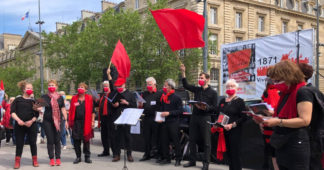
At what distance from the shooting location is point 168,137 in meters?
8.47

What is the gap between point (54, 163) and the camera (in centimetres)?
841

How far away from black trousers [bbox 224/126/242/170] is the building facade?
25079 millimetres

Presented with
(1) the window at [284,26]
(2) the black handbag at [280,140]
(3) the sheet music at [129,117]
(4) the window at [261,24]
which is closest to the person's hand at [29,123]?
(3) the sheet music at [129,117]

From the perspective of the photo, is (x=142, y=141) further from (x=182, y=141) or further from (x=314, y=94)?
(x=314, y=94)

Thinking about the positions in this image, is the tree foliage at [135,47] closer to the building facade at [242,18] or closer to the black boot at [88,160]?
the building facade at [242,18]

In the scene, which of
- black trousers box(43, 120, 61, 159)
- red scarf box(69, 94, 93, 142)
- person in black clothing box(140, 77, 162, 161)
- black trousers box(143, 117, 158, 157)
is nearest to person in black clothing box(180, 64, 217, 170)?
person in black clothing box(140, 77, 162, 161)

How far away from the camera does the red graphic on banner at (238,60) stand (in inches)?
459

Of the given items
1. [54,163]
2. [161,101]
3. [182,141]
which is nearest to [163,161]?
[182,141]

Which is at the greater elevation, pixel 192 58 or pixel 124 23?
pixel 124 23

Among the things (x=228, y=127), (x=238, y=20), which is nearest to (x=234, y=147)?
(x=228, y=127)

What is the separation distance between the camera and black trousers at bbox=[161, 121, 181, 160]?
27.0ft

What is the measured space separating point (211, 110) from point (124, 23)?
906 inches

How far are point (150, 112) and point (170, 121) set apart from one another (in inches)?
31.8

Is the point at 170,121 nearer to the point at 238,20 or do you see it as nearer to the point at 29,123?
the point at 29,123
